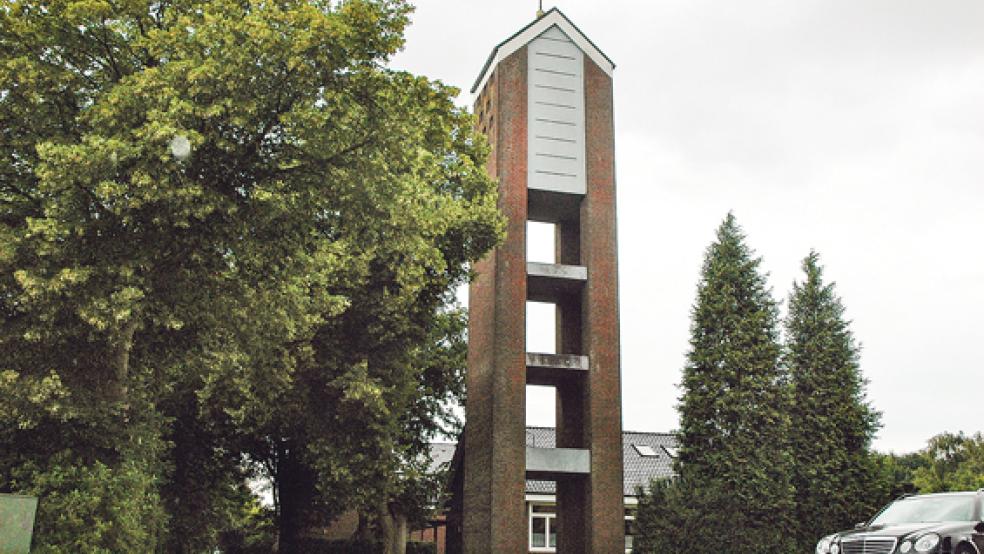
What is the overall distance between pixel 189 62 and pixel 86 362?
20.5 feet

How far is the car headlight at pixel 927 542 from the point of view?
12.3m

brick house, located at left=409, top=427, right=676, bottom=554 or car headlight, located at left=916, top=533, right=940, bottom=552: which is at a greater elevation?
brick house, located at left=409, top=427, right=676, bottom=554

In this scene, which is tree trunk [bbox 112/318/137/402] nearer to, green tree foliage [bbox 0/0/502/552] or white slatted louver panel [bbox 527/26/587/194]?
green tree foliage [bbox 0/0/502/552]

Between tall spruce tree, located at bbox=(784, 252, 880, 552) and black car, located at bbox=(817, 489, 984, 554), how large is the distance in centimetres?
1535

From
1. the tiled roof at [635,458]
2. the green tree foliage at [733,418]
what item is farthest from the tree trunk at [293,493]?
the green tree foliage at [733,418]

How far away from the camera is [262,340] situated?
840 inches

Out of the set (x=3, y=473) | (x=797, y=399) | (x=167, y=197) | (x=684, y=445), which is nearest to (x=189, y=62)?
(x=167, y=197)

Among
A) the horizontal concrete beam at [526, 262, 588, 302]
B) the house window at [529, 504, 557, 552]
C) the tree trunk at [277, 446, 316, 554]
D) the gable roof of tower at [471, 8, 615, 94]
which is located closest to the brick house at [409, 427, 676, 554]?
the house window at [529, 504, 557, 552]

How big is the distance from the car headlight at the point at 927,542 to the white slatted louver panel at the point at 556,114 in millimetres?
19267

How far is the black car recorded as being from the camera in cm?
1234

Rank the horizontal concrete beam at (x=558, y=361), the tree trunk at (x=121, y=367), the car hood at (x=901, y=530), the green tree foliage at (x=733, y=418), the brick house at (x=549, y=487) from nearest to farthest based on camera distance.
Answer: the car hood at (x=901, y=530) < the tree trunk at (x=121, y=367) < the green tree foliage at (x=733, y=418) < the horizontal concrete beam at (x=558, y=361) < the brick house at (x=549, y=487)

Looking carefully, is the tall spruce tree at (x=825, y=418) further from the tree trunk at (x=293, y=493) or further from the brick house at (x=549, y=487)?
the tree trunk at (x=293, y=493)

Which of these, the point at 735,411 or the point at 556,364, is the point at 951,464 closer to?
the point at 735,411

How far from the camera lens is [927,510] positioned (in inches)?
559
